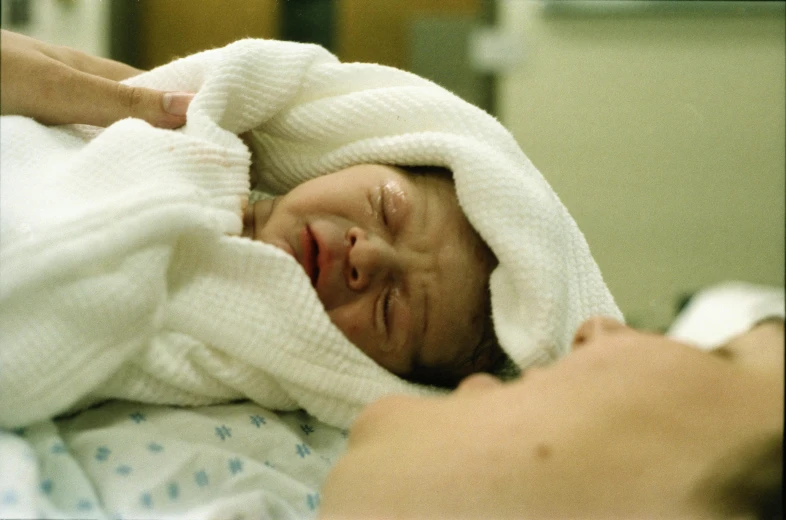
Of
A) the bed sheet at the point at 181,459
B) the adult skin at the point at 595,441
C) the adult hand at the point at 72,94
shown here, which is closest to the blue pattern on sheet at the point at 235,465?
the bed sheet at the point at 181,459

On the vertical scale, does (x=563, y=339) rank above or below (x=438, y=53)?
below

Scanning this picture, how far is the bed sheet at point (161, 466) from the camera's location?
1.20 feet

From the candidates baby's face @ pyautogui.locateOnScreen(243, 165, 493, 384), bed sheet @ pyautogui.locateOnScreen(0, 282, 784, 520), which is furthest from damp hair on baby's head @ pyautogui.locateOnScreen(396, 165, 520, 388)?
bed sheet @ pyautogui.locateOnScreen(0, 282, 784, 520)

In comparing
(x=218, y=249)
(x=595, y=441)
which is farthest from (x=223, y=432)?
Answer: (x=595, y=441)

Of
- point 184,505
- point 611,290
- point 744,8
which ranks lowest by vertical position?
point 184,505

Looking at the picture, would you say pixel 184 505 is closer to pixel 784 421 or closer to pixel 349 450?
pixel 349 450

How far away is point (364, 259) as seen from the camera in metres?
0.51

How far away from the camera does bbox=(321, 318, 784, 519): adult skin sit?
10.4 inches

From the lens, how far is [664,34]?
33.5 inches

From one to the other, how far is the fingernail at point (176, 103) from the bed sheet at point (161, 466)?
0.89ft

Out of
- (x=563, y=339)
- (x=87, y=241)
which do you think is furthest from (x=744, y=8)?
(x=87, y=241)

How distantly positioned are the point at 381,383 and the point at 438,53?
719mm

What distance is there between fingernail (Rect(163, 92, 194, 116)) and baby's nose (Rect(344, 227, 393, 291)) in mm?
199

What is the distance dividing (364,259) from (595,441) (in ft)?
0.88
